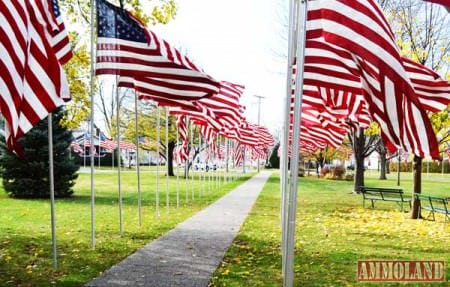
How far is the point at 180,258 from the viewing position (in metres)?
8.82

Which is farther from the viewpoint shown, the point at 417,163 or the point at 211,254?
the point at 417,163

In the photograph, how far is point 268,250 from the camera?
9.84 m

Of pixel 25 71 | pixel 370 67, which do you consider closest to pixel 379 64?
pixel 370 67

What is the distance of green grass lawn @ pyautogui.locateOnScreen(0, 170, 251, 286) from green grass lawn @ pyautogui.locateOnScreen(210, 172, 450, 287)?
2.05m

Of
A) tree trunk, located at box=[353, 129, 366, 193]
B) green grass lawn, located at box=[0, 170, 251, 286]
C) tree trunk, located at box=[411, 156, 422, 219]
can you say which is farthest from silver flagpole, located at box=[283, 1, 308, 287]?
tree trunk, located at box=[353, 129, 366, 193]

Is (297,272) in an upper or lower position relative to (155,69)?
lower

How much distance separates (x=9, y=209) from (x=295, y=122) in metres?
14.2

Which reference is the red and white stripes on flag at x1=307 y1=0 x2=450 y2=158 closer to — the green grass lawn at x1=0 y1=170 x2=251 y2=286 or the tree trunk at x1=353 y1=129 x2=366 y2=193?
the green grass lawn at x1=0 y1=170 x2=251 y2=286

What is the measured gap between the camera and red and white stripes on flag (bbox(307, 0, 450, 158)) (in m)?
4.74

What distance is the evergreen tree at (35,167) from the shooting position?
2072 centimetres

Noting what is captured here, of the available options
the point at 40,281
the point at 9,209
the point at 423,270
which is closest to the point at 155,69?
the point at 40,281

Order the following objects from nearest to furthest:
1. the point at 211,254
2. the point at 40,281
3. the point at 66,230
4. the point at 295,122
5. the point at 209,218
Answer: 1. the point at 295,122
2. the point at 40,281
3. the point at 211,254
4. the point at 66,230
5. the point at 209,218

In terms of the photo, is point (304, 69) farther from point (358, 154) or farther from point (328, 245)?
point (358, 154)

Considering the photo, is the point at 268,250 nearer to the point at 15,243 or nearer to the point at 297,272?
the point at 297,272
